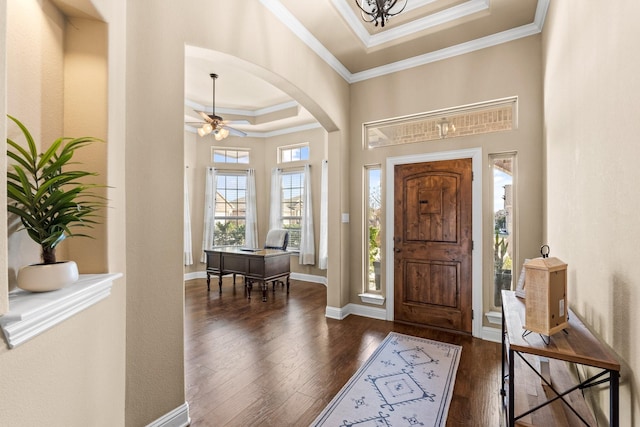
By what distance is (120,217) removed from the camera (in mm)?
1615

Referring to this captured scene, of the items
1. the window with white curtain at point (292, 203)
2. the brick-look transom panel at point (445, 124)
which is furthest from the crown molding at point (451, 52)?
the window with white curtain at point (292, 203)

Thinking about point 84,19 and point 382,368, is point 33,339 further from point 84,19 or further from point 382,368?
point 382,368

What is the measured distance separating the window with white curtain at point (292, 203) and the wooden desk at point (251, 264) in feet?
4.60

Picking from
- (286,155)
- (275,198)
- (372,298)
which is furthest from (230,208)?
(372,298)

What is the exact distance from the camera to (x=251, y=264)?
4.81 metres

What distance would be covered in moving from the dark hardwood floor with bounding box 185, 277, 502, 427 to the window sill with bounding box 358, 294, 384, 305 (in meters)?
0.24

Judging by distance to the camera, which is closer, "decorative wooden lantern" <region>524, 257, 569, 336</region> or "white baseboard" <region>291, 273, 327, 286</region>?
"decorative wooden lantern" <region>524, 257, 569, 336</region>

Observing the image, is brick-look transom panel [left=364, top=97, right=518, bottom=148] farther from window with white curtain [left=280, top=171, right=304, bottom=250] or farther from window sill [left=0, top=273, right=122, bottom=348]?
window sill [left=0, top=273, right=122, bottom=348]

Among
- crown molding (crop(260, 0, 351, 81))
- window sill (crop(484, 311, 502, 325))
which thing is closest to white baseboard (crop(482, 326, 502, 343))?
window sill (crop(484, 311, 502, 325))

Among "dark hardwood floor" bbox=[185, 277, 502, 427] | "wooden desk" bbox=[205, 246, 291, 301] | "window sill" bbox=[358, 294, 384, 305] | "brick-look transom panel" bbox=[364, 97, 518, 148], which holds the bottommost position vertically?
"dark hardwood floor" bbox=[185, 277, 502, 427]

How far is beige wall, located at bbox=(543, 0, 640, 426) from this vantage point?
1096 millimetres

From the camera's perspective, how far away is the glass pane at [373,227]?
13.2ft

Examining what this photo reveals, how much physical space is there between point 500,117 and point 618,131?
234 centimetres

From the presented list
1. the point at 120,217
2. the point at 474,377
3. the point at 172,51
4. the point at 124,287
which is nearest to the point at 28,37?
the point at 172,51
